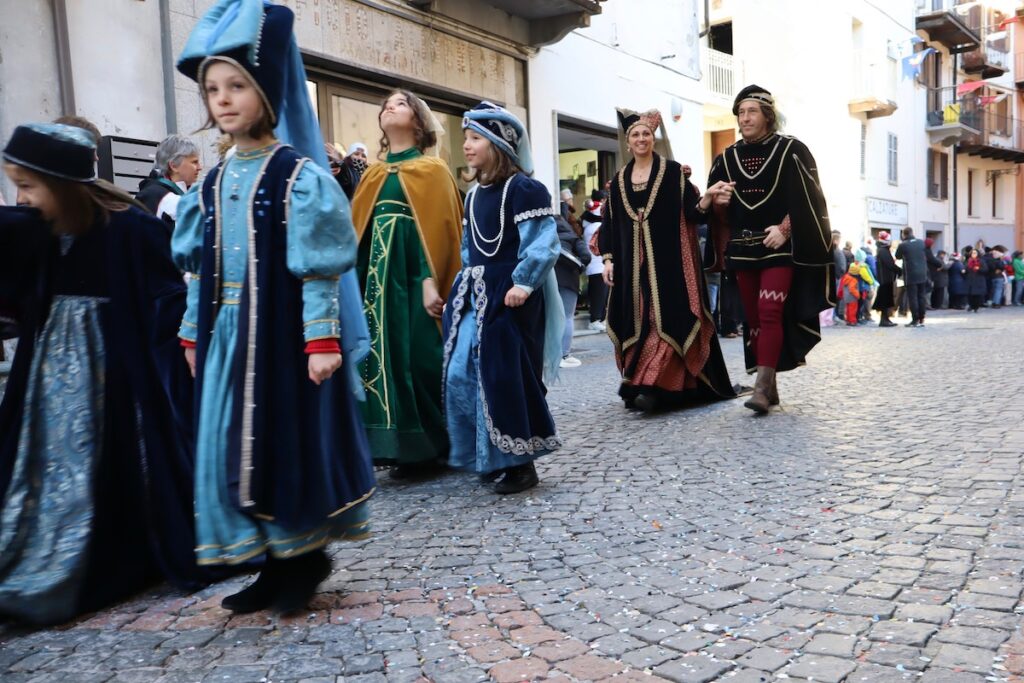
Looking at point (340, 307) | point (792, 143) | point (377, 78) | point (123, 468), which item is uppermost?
point (377, 78)

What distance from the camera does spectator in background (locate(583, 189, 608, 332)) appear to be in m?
12.7

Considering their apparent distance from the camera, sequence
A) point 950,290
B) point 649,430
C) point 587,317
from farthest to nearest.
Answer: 1. point 950,290
2. point 587,317
3. point 649,430

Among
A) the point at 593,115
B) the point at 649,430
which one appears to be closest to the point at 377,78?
the point at 593,115

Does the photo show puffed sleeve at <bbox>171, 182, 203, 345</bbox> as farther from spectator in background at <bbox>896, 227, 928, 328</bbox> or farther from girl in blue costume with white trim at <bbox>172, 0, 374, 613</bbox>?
spectator in background at <bbox>896, 227, 928, 328</bbox>

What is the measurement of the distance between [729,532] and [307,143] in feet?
7.00

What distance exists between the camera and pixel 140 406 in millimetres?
3047

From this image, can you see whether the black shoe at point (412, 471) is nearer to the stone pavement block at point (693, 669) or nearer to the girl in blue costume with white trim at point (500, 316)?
the girl in blue costume with white trim at point (500, 316)

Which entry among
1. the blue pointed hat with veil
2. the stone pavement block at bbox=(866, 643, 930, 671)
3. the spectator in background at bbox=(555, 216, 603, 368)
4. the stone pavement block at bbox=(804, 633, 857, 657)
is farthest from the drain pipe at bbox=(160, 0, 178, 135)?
the stone pavement block at bbox=(866, 643, 930, 671)

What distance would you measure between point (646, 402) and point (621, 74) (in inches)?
443

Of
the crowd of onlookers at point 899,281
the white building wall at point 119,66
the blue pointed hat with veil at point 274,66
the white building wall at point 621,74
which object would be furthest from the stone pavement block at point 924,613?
the crowd of onlookers at point 899,281

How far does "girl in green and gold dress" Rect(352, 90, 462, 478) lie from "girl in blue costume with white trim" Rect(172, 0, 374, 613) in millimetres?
1743

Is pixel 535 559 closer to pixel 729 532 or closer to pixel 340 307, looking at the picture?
pixel 729 532

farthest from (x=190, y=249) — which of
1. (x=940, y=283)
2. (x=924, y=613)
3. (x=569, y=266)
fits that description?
(x=940, y=283)

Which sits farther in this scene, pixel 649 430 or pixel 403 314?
pixel 649 430
